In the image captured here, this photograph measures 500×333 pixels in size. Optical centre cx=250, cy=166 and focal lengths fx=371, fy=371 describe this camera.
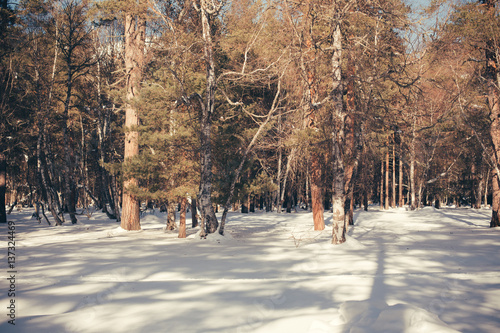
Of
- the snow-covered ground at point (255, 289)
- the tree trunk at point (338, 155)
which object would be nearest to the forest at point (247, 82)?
the tree trunk at point (338, 155)

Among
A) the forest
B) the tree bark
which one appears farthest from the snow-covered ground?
the tree bark

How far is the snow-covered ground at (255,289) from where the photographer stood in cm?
428

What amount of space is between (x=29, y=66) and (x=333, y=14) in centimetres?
2070

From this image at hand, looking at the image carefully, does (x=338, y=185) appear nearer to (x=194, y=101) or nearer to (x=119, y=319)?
(x=194, y=101)

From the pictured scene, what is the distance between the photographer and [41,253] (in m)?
9.80

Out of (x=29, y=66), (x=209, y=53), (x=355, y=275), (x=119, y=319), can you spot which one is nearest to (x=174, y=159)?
(x=209, y=53)

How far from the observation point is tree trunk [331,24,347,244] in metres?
10.9

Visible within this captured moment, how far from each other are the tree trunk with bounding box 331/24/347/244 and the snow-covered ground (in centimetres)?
59

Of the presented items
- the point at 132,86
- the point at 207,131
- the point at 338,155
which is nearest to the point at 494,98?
the point at 338,155

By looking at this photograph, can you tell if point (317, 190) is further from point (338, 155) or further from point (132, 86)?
point (132, 86)

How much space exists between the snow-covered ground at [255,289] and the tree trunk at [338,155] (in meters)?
0.59

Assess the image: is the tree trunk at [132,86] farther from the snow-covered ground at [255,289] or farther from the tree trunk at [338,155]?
the tree trunk at [338,155]

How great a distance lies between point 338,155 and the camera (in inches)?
432

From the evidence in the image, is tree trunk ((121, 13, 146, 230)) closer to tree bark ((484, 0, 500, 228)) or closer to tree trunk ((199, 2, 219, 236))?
tree trunk ((199, 2, 219, 236))
